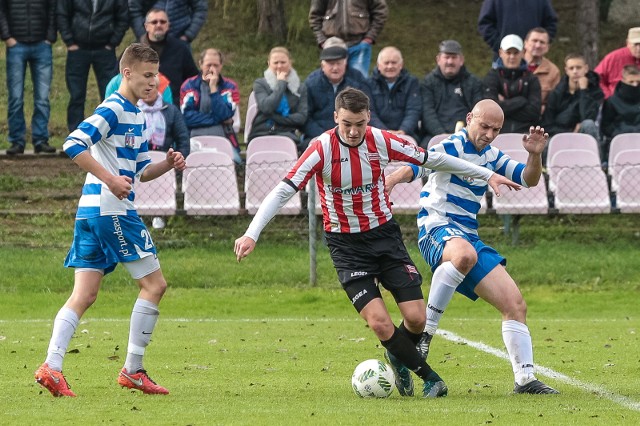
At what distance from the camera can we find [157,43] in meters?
16.5

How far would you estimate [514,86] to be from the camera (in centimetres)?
1589

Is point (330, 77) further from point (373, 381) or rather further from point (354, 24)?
point (373, 381)

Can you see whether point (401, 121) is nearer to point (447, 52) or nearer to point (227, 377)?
point (447, 52)

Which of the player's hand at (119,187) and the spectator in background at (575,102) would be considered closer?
the player's hand at (119,187)

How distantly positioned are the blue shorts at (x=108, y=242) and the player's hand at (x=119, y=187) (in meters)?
0.37

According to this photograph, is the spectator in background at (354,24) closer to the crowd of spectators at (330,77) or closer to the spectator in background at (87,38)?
the crowd of spectators at (330,77)

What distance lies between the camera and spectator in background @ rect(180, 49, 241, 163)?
638 inches

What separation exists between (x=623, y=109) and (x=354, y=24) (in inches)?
146

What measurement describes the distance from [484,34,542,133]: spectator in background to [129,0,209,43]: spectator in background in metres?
4.15

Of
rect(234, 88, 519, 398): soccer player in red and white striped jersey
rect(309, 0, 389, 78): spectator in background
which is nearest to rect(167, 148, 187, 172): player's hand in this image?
rect(234, 88, 519, 398): soccer player in red and white striped jersey

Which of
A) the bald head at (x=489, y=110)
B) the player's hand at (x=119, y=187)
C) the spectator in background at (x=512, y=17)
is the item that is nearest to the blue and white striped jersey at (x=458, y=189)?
the bald head at (x=489, y=110)

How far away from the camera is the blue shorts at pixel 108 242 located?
773 cm

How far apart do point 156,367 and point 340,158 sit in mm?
2428

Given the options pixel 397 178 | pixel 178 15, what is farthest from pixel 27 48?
pixel 397 178
